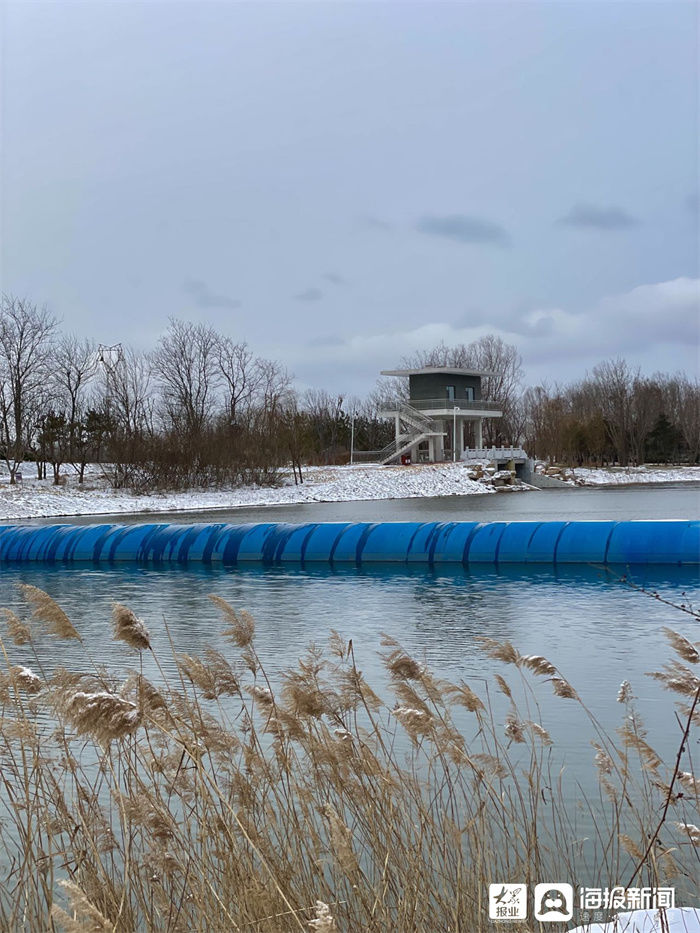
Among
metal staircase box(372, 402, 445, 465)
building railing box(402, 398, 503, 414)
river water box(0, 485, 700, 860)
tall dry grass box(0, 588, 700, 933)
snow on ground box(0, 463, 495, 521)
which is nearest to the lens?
tall dry grass box(0, 588, 700, 933)

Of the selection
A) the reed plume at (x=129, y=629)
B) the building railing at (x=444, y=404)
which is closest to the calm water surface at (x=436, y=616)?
the reed plume at (x=129, y=629)

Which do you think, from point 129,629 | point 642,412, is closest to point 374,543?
point 129,629

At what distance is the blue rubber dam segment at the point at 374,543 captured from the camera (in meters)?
15.1

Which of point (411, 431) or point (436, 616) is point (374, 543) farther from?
point (411, 431)

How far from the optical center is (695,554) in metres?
14.6

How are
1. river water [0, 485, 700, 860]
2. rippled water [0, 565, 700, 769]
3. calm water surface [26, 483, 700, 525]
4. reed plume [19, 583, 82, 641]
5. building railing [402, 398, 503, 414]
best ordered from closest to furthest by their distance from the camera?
reed plume [19, 583, 82, 641] → river water [0, 485, 700, 860] → rippled water [0, 565, 700, 769] → calm water surface [26, 483, 700, 525] → building railing [402, 398, 503, 414]

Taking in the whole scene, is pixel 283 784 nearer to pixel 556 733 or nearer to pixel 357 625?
pixel 556 733

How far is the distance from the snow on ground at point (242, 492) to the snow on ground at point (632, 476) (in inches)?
282

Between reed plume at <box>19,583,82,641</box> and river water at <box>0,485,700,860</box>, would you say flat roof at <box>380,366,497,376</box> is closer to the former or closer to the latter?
river water at <box>0,485,700,860</box>

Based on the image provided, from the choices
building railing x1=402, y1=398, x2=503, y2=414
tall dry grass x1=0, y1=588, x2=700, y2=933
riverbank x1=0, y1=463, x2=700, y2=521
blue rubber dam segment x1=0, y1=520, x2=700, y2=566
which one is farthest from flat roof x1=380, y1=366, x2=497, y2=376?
tall dry grass x1=0, y1=588, x2=700, y2=933
